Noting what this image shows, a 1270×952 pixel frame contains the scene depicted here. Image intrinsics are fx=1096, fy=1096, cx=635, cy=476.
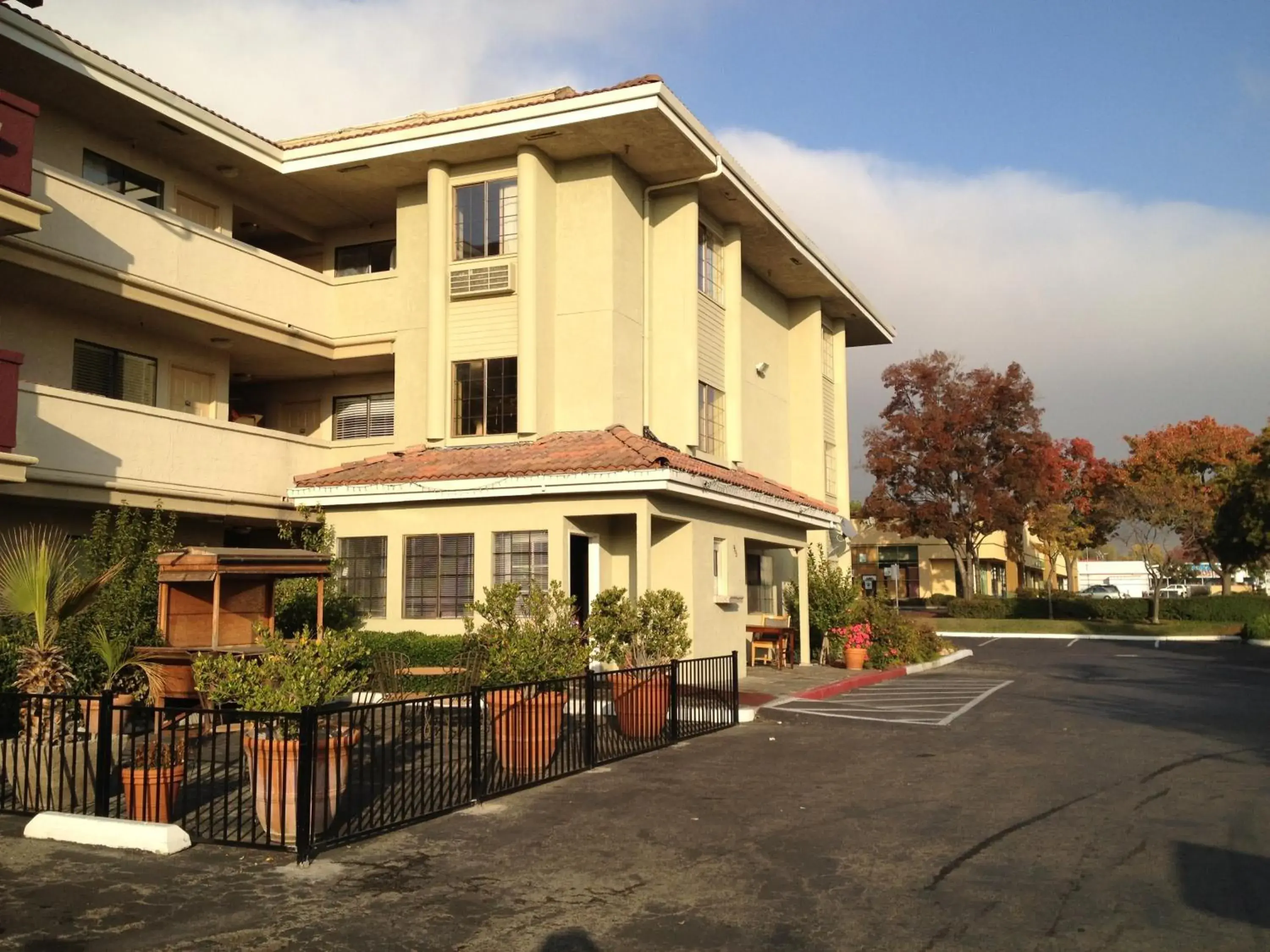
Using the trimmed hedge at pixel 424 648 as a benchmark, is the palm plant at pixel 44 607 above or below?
above

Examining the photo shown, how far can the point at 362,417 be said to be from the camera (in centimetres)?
2350

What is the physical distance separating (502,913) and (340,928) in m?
0.97

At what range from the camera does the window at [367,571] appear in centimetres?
1948

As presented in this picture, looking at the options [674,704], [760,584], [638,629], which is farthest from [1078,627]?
[674,704]

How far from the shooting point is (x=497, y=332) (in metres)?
20.6

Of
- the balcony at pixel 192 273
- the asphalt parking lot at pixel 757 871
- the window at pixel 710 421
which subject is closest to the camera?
the asphalt parking lot at pixel 757 871

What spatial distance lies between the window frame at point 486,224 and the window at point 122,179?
532cm

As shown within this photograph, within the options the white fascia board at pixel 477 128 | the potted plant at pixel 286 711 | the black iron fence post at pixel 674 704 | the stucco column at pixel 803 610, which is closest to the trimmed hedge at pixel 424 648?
the black iron fence post at pixel 674 704

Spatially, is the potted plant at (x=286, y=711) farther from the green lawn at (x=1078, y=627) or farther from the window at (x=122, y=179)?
the green lawn at (x=1078, y=627)

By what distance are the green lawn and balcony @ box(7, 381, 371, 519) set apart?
29.4 m

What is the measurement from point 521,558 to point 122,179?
1011cm

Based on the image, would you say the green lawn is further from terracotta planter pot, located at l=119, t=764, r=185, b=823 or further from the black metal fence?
terracotta planter pot, located at l=119, t=764, r=185, b=823

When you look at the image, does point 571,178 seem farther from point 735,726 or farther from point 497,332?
point 735,726

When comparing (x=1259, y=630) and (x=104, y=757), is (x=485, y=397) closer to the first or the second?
(x=104, y=757)
